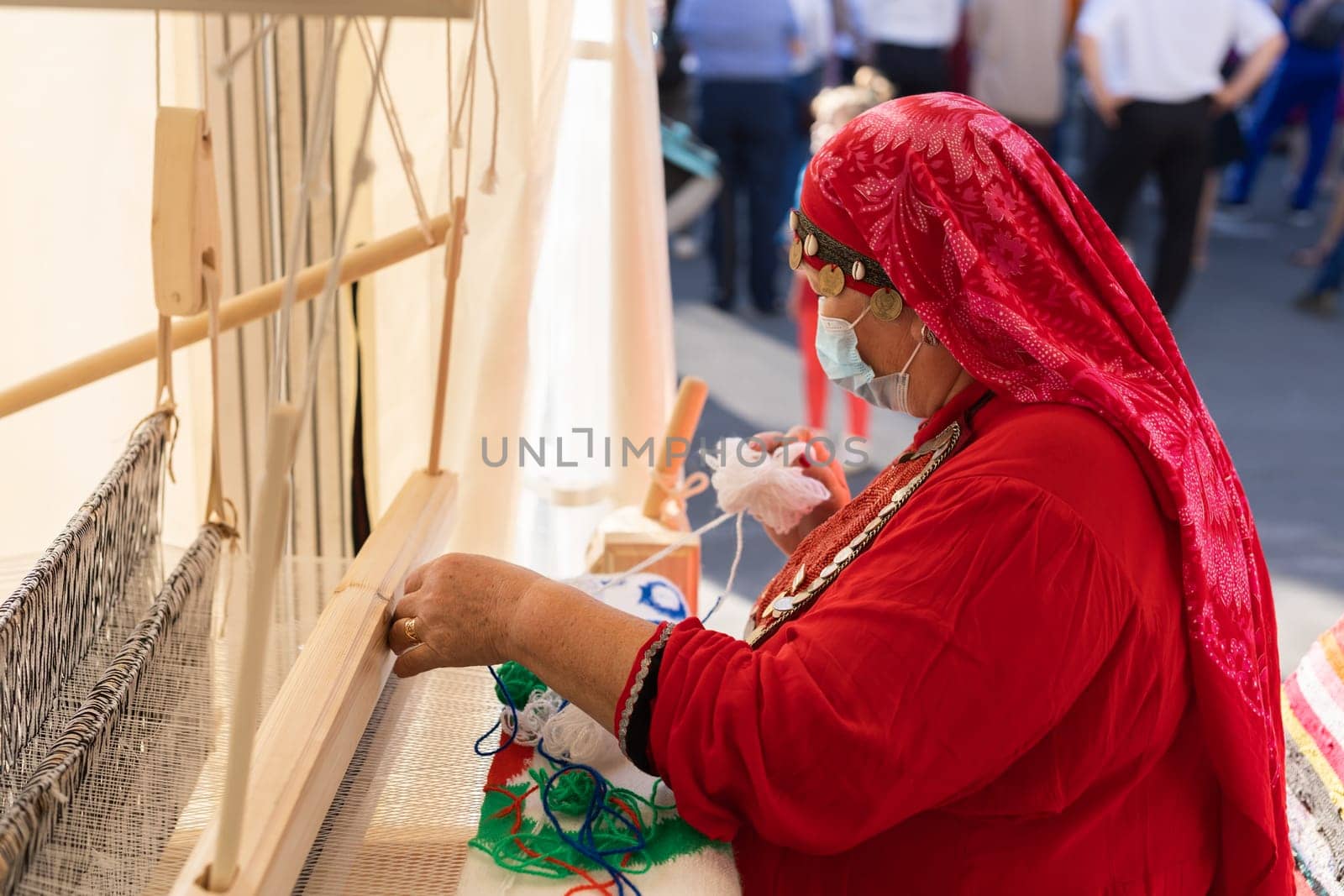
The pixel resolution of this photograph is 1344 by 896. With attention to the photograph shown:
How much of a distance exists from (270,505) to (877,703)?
0.54 meters

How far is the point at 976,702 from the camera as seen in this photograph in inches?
44.4

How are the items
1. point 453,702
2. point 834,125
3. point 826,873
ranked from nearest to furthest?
point 826,873 → point 453,702 → point 834,125

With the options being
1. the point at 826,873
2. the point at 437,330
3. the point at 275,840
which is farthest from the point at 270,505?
the point at 437,330

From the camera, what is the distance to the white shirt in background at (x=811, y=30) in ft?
18.1

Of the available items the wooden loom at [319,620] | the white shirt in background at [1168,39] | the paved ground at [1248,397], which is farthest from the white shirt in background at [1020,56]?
the wooden loom at [319,620]

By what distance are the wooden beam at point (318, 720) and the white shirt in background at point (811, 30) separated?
4397 mm

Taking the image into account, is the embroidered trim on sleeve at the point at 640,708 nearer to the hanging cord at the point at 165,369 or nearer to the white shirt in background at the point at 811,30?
the hanging cord at the point at 165,369

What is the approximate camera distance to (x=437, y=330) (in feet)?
7.04

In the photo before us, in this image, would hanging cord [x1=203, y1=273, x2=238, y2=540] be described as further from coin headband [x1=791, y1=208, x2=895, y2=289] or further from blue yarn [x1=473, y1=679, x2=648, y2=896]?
coin headband [x1=791, y1=208, x2=895, y2=289]

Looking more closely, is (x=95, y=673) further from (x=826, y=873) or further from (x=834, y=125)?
(x=834, y=125)

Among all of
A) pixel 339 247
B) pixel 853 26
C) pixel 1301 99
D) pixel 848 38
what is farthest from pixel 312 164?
pixel 1301 99

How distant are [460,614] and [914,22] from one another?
507cm

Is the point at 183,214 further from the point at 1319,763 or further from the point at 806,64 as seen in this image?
the point at 806,64

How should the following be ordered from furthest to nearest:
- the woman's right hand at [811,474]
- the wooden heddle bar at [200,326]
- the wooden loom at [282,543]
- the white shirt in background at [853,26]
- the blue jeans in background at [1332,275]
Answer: the blue jeans in background at [1332,275] → the white shirt in background at [853,26] → the woman's right hand at [811,474] → the wooden heddle bar at [200,326] → the wooden loom at [282,543]
